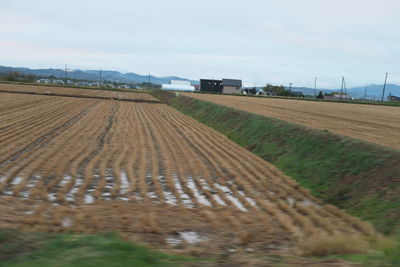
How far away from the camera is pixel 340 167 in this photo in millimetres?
10828

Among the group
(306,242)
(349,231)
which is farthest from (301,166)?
(306,242)

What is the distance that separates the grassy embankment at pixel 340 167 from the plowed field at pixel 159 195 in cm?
42

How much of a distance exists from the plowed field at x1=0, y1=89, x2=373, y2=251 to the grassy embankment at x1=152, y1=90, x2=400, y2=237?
0.42 meters

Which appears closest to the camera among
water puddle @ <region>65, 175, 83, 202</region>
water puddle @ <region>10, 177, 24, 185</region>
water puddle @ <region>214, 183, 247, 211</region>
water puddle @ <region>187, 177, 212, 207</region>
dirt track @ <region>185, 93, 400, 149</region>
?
water puddle @ <region>65, 175, 83, 202</region>

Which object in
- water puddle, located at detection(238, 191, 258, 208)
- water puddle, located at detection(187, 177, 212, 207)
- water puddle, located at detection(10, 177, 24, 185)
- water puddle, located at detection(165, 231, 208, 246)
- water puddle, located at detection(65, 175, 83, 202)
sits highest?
water puddle, located at detection(165, 231, 208, 246)

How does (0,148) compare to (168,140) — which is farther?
(168,140)

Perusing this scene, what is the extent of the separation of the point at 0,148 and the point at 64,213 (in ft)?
24.0

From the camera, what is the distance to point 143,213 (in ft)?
25.3

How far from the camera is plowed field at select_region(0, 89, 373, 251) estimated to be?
6.93 metres

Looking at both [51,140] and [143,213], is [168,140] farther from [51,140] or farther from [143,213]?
[143,213]

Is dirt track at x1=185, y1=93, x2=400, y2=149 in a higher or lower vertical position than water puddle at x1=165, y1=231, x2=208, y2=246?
higher

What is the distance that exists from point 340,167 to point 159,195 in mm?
4964

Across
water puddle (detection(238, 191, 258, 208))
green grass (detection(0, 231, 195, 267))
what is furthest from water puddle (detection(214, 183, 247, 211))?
green grass (detection(0, 231, 195, 267))

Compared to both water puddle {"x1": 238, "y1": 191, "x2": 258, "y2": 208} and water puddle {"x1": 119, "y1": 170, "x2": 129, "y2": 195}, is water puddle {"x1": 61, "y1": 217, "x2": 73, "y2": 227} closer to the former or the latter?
water puddle {"x1": 119, "y1": 170, "x2": 129, "y2": 195}
